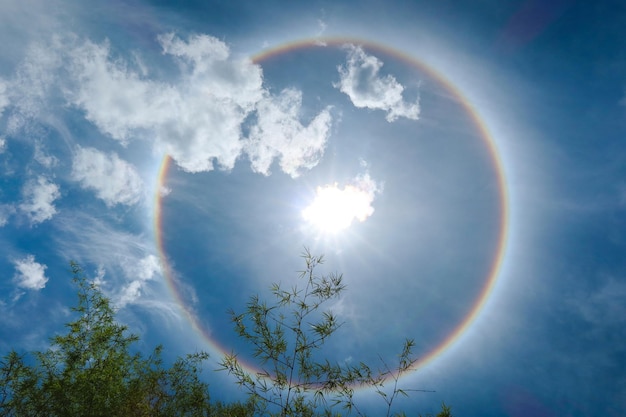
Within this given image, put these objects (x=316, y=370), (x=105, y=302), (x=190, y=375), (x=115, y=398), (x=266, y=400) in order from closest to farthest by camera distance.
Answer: (x=266, y=400), (x=316, y=370), (x=115, y=398), (x=105, y=302), (x=190, y=375)

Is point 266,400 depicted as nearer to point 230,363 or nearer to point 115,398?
point 230,363

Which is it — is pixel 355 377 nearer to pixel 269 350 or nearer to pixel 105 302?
pixel 269 350

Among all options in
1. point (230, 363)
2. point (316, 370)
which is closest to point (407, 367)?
point (316, 370)

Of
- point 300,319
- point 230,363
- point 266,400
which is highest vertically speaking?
point 300,319

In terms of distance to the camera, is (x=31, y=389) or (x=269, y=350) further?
(x=31, y=389)

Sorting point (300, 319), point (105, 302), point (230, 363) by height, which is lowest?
point (230, 363)

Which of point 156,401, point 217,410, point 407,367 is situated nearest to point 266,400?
point 407,367

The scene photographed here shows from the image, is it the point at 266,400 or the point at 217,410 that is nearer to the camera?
the point at 266,400

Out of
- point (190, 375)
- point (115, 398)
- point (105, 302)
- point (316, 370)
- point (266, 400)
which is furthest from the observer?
point (190, 375)

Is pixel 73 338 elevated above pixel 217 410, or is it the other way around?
pixel 73 338
